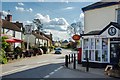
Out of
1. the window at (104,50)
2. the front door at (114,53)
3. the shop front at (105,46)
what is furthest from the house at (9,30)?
the front door at (114,53)

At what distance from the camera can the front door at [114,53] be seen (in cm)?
2381

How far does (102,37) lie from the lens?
24.4m

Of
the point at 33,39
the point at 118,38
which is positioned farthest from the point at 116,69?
the point at 33,39

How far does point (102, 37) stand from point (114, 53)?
1781mm

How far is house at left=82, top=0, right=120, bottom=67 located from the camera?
23891mm

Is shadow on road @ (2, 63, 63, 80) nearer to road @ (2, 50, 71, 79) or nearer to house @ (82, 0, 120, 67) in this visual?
road @ (2, 50, 71, 79)

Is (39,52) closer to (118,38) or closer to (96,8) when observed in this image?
(96,8)

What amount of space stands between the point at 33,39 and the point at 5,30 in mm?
28618

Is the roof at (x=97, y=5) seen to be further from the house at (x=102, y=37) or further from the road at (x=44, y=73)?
the road at (x=44, y=73)

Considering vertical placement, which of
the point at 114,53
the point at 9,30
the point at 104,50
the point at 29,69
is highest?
the point at 9,30

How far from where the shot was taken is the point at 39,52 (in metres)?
55.3

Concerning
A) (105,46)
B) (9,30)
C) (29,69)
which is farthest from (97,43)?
(9,30)

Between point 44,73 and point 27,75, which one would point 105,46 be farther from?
point 27,75

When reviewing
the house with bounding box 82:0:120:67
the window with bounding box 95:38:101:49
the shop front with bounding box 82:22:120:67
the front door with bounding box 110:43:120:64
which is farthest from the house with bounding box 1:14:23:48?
the front door with bounding box 110:43:120:64
